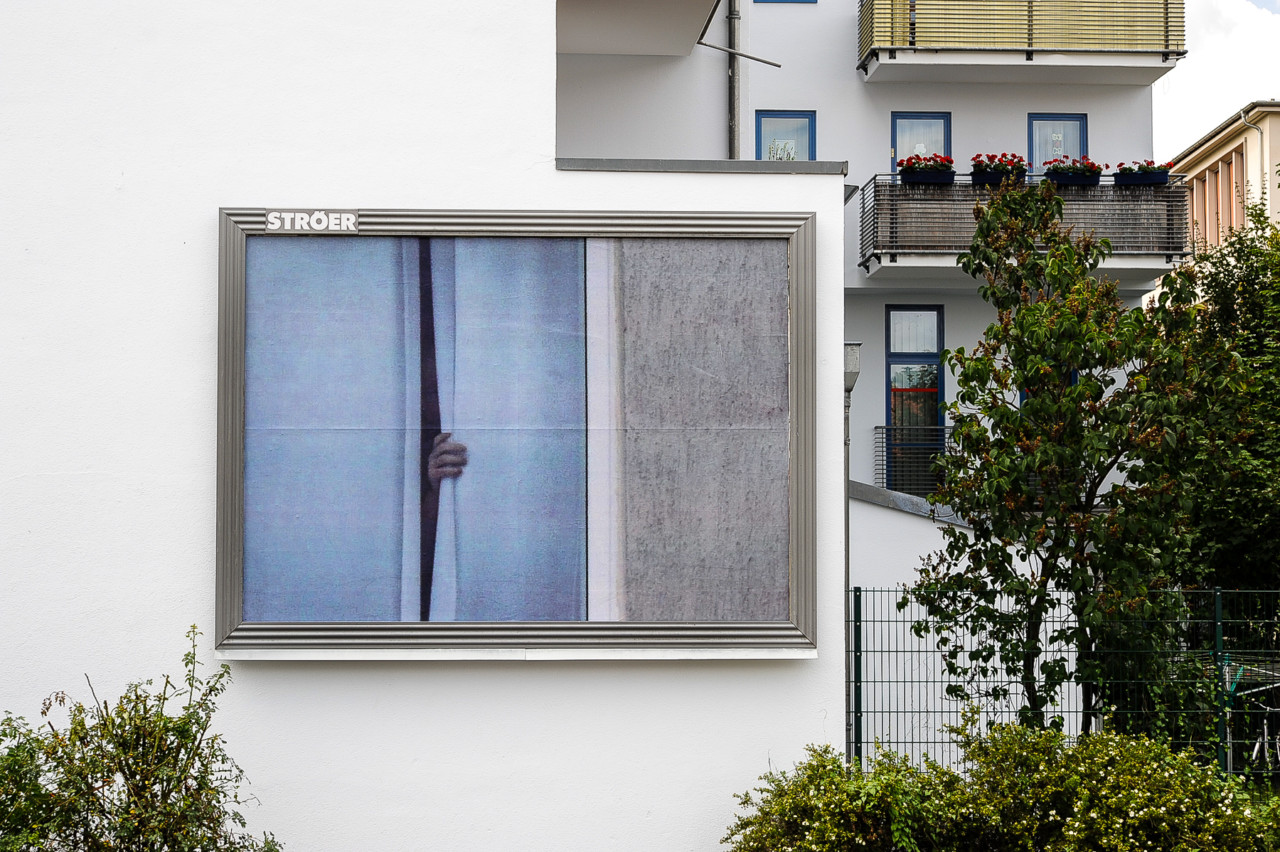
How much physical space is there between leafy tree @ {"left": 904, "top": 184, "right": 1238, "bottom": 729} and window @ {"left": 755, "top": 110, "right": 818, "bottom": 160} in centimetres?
1059

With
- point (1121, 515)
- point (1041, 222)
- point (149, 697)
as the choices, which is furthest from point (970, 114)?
point (149, 697)

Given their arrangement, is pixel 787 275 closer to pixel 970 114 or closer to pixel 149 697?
pixel 149 697

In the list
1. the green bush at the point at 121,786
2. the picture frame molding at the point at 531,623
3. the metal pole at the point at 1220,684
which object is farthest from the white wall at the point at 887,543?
the green bush at the point at 121,786

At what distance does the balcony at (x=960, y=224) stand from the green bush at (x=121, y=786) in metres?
13.6

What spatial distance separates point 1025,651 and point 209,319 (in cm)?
622

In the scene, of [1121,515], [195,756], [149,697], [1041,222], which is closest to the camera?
[195,756]

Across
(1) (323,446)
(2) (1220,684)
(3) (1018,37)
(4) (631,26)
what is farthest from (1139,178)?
(1) (323,446)

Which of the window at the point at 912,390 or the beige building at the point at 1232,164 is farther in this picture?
the beige building at the point at 1232,164

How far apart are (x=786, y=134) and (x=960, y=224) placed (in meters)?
3.35

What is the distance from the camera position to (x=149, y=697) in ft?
23.8

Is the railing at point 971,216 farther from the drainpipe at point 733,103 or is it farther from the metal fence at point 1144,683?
the metal fence at point 1144,683

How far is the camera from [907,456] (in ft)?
60.8

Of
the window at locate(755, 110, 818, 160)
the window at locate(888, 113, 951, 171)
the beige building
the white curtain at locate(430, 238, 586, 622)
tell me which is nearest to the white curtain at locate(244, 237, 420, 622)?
the white curtain at locate(430, 238, 586, 622)

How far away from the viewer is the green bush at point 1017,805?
666 cm
